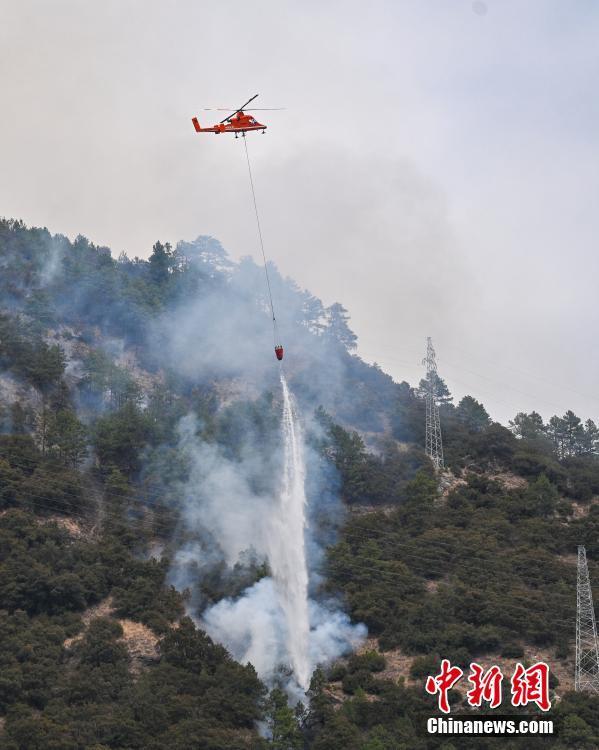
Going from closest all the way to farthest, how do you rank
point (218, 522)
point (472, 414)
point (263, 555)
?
1. point (263, 555)
2. point (218, 522)
3. point (472, 414)

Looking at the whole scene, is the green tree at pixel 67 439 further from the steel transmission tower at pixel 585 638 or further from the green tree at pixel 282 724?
the steel transmission tower at pixel 585 638

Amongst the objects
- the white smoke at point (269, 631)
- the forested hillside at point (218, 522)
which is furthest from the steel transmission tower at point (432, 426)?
the white smoke at point (269, 631)

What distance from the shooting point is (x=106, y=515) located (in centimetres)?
11088

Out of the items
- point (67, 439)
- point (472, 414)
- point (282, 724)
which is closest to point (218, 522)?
point (67, 439)

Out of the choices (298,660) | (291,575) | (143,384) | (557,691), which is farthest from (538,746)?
(143,384)

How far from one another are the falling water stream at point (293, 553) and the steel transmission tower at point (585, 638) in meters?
18.3

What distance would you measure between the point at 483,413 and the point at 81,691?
7230cm

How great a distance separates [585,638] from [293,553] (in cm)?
2303

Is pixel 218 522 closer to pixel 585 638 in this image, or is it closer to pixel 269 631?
pixel 269 631

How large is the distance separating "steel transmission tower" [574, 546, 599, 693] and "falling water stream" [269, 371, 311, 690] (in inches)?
720

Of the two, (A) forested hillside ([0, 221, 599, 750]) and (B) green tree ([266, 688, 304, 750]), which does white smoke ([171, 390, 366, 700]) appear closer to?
(A) forested hillside ([0, 221, 599, 750])

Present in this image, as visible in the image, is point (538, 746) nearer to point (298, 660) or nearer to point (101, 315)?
point (298, 660)

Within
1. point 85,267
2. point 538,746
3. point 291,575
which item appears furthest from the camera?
point 85,267

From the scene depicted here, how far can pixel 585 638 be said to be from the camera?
99.3 m
